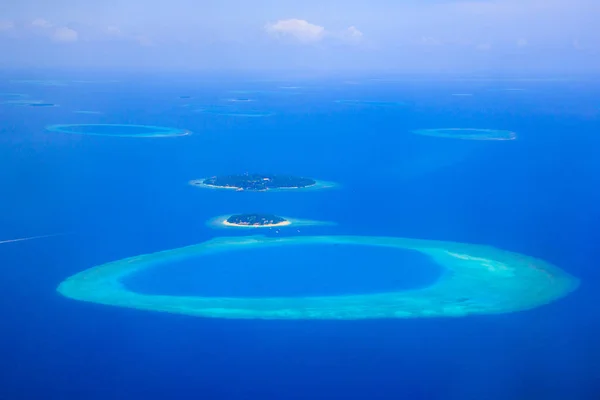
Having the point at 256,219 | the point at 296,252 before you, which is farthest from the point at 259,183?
the point at 296,252

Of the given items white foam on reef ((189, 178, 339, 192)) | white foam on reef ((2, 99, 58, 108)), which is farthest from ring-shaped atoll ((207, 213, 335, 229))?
white foam on reef ((2, 99, 58, 108))

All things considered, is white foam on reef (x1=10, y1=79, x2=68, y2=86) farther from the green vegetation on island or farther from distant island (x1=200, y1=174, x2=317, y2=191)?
the green vegetation on island

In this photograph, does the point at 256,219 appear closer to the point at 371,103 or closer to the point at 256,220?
the point at 256,220

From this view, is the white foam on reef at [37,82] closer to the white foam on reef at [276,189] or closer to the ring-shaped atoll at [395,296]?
the white foam on reef at [276,189]

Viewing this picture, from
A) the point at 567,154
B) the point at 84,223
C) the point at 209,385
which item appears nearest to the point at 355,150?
the point at 567,154

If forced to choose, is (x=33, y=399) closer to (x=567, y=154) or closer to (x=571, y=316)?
(x=571, y=316)

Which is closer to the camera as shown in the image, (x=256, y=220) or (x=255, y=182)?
(x=256, y=220)
